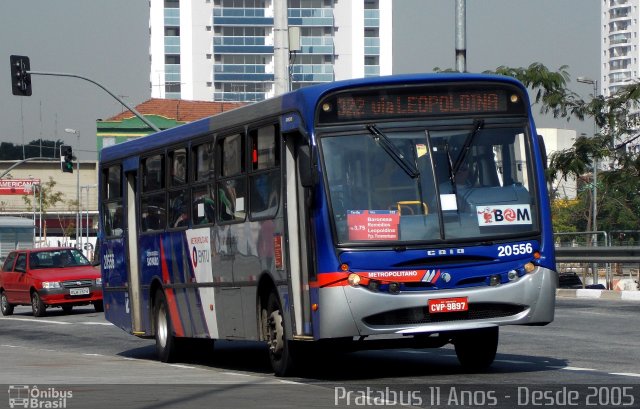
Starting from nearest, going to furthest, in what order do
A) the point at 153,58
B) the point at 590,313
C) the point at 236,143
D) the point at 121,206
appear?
the point at 236,143, the point at 121,206, the point at 590,313, the point at 153,58

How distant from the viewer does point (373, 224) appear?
41.9 feet

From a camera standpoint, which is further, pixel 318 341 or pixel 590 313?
pixel 590 313

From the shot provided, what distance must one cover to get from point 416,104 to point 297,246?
1778 mm

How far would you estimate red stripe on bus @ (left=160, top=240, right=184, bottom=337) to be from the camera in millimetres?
17375

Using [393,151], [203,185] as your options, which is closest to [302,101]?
[393,151]

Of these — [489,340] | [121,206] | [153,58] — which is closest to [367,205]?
[489,340]

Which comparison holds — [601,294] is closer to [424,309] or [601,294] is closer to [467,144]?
[467,144]

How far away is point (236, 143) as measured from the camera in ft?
49.4

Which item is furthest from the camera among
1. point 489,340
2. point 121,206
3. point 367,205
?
point 121,206

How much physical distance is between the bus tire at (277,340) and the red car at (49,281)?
65.7 feet

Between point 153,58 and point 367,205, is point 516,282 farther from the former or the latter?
point 153,58

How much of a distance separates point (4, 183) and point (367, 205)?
12620cm

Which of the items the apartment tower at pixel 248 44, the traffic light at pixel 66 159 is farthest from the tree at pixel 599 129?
the apartment tower at pixel 248 44

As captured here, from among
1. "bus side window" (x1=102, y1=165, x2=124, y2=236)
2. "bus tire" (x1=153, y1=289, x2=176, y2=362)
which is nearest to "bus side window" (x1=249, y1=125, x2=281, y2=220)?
"bus tire" (x1=153, y1=289, x2=176, y2=362)
